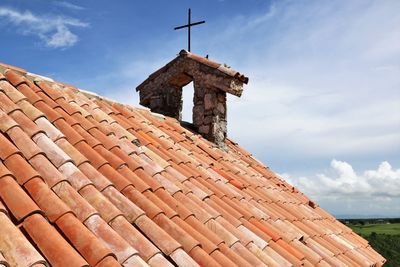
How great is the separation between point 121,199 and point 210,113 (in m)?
4.14

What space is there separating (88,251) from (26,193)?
589mm

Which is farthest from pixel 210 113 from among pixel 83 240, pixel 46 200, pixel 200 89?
pixel 83 240

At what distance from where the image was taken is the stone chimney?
22.6 ft

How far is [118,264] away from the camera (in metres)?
2.31

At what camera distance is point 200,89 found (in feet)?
23.5

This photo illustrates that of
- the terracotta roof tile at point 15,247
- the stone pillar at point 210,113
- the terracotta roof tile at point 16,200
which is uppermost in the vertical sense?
the stone pillar at point 210,113

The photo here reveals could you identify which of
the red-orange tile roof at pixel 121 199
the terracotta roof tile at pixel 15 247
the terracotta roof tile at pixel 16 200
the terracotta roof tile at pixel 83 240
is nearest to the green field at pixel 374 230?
the red-orange tile roof at pixel 121 199

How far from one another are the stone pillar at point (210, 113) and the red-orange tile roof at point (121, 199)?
1.07 metres

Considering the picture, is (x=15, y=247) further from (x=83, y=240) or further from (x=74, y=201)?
(x=74, y=201)

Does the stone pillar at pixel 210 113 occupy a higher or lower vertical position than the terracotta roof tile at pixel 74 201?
higher

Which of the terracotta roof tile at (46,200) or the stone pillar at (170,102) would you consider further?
the stone pillar at (170,102)

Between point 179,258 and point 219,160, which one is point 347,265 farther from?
point 179,258

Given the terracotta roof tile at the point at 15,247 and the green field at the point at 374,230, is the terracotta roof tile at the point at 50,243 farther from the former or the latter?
the green field at the point at 374,230

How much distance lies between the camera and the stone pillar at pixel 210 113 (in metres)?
7.01
